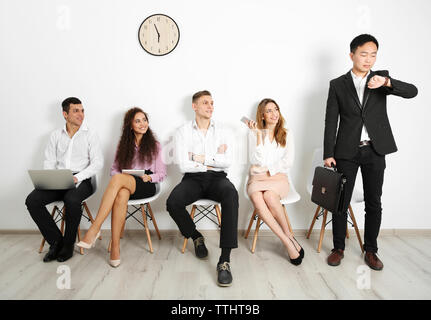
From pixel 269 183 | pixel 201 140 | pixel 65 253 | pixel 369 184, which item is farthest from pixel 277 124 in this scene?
pixel 65 253

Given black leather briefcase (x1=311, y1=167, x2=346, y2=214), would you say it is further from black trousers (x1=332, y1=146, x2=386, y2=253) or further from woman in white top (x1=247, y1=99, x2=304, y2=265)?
woman in white top (x1=247, y1=99, x2=304, y2=265)

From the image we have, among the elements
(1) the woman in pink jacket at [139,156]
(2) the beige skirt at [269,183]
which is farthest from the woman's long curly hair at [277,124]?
(1) the woman in pink jacket at [139,156]

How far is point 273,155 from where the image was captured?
2783 millimetres

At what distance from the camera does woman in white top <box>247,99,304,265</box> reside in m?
2.57

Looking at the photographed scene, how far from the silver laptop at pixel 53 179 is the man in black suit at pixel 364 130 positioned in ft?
6.82

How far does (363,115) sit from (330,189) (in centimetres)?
60

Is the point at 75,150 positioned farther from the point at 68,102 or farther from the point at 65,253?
the point at 65,253

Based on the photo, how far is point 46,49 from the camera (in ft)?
9.72

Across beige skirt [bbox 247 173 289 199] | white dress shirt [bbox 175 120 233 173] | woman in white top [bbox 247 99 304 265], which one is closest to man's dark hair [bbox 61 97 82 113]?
white dress shirt [bbox 175 120 233 173]

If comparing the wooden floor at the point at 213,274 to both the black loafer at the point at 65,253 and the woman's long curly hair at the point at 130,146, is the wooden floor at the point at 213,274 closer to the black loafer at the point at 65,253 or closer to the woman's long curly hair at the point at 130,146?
the black loafer at the point at 65,253

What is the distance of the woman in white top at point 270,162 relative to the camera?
257cm

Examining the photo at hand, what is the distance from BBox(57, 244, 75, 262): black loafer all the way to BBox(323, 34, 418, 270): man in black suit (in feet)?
6.86
